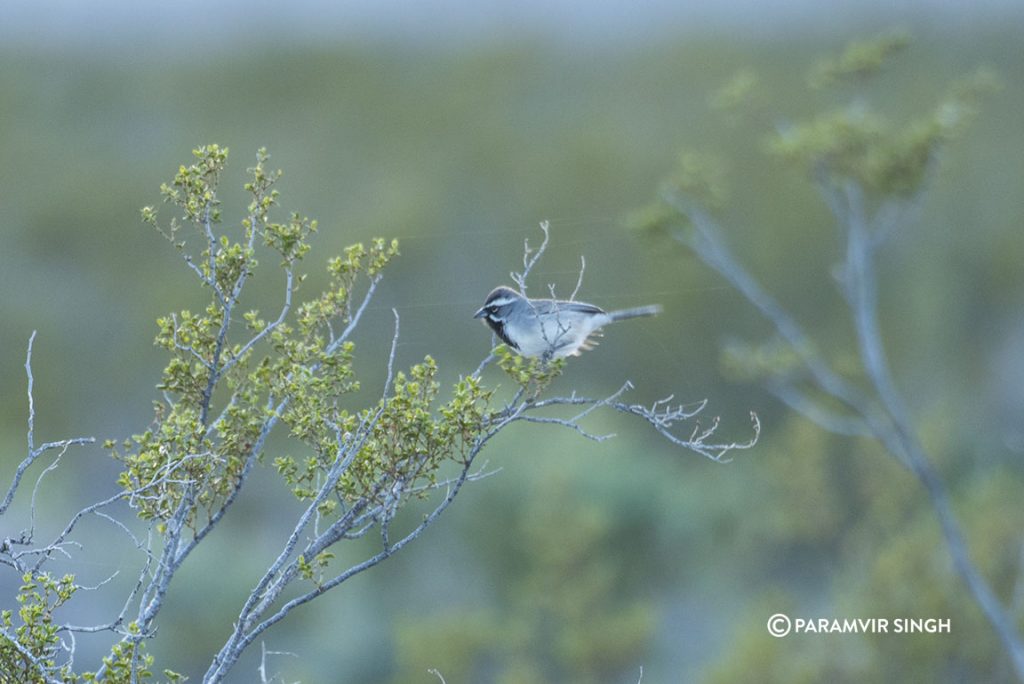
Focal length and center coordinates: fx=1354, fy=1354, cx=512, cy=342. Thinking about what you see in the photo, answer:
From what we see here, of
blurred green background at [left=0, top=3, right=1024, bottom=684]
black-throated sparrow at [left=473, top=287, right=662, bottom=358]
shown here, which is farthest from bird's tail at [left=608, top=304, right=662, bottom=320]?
blurred green background at [left=0, top=3, right=1024, bottom=684]

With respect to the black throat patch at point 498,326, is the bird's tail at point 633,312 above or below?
above

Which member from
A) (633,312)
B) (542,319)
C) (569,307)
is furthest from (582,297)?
(542,319)

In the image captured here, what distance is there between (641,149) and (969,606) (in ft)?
88.5

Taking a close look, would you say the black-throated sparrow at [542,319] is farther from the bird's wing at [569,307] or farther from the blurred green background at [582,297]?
the blurred green background at [582,297]

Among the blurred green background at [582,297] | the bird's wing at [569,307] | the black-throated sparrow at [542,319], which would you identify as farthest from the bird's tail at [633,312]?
the blurred green background at [582,297]

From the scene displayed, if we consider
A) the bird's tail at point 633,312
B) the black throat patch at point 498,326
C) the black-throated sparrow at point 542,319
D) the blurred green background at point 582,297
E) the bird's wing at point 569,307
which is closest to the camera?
the black-throated sparrow at point 542,319

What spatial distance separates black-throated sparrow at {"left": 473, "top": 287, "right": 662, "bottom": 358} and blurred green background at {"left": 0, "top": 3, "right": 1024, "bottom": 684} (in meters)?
7.18

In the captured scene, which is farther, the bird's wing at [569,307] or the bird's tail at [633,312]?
the bird's tail at [633,312]

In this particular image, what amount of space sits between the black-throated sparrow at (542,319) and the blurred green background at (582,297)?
7.18 m

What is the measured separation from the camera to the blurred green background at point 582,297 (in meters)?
23.5

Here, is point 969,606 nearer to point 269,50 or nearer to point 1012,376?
point 1012,376

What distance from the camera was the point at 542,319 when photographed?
740 cm

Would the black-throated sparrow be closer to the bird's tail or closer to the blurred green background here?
the bird's tail

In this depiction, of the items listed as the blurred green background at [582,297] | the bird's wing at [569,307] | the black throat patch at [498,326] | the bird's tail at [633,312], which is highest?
the blurred green background at [582,297]
